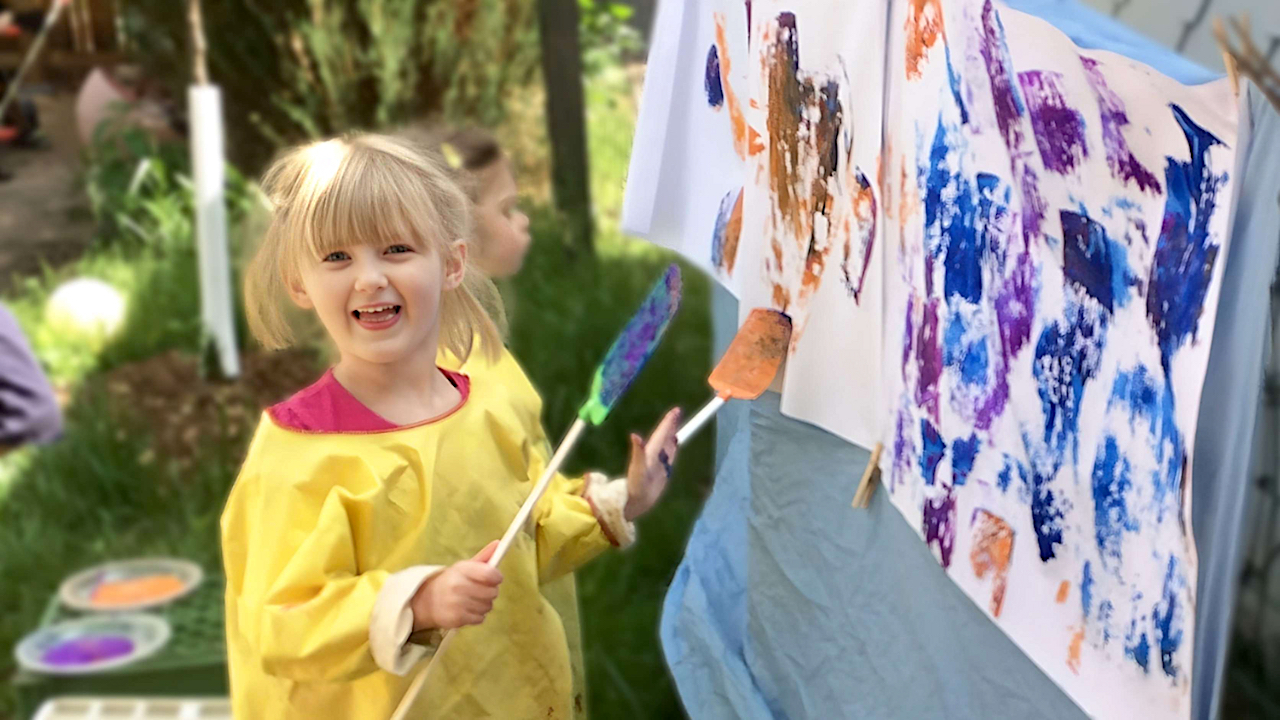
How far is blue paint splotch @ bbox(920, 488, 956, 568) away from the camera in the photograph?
113 cm

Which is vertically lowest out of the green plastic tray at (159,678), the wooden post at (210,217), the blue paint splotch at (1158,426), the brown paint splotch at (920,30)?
the green plastic tray at (159,678)

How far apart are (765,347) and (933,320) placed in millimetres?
292

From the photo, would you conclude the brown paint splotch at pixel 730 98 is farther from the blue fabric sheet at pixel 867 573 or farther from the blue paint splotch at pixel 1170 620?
the blue paint splotch at pixel 1170 620

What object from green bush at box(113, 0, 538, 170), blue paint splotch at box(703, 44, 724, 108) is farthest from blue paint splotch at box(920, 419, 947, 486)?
green bush at box(113, 0, 538, 170)

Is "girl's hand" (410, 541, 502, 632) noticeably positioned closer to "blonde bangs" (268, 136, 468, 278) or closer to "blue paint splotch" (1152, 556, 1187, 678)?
"blonde bangs" (268, 136, 468, 278)

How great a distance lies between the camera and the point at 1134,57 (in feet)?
2.63

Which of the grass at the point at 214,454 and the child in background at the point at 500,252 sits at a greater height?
the child in background at the point at 500,252

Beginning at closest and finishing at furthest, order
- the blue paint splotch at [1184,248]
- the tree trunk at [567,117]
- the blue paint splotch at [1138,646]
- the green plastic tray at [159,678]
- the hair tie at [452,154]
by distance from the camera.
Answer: the blue paint splotch at [1184,248] → the blue paint splotch at [1138,646] → the hair tie at [452,154] → the green plastic tray at [159,678] → the tree trunk at [567,117]

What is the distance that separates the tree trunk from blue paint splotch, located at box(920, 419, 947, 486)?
3056 millimetres

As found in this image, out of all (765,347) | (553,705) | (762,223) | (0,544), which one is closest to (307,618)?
(553,705)

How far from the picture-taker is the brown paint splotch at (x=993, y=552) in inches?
41.6

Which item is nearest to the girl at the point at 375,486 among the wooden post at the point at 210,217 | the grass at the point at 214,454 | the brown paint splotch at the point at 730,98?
the brown paint splotch at the point at 730,98

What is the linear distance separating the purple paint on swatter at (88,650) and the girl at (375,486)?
1377 mm

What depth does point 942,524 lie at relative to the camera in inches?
45.0
